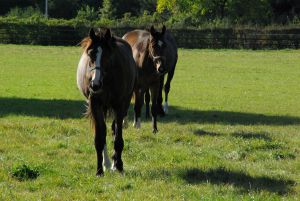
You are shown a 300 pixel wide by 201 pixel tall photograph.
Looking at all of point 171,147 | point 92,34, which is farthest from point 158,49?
point 92,34

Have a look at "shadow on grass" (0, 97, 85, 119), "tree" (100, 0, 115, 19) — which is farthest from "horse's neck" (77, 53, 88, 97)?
"tree" (100, 0, 115, 19)

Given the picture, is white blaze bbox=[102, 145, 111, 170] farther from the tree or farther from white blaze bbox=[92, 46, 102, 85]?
the tree

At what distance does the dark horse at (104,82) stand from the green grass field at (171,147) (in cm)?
48

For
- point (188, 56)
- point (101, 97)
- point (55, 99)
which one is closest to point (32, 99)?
point (55, 99)

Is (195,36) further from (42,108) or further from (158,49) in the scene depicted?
(158,49)

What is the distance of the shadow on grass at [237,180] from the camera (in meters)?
7.62

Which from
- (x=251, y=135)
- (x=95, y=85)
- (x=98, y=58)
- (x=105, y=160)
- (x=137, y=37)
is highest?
(x=98, y=58)

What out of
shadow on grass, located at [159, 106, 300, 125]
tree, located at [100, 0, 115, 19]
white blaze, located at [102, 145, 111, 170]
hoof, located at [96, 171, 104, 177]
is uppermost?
hoof, located at [96, 171, 104, 177]

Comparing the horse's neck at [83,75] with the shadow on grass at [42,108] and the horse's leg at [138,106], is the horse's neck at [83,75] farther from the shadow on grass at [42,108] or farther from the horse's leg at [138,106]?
the shadow on grass at [42,108]

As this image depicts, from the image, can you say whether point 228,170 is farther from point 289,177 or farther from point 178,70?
point 178,70

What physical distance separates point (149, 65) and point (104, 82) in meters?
4.31

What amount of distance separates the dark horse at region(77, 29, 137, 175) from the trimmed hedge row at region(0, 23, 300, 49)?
126 ft

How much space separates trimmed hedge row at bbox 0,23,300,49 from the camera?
155ft

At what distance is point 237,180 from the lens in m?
8.01
